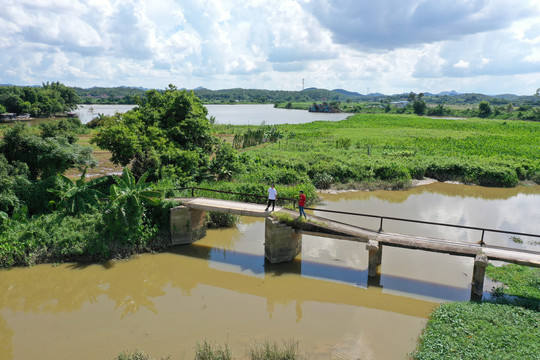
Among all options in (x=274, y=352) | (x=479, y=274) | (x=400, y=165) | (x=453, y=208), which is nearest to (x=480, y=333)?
(x=479, y=274)

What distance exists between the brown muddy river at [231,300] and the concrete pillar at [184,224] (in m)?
0.43

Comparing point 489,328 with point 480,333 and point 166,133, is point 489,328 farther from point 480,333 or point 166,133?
point 166,133

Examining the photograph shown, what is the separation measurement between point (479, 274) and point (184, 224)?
13.1m

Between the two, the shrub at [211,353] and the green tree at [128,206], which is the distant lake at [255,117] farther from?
the shrub at [211,353]

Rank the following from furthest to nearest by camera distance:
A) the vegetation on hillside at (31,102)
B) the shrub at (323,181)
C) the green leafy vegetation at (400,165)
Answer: the vegetation on hillside at (31,102) < the green leafy vegetation at (400,165) < the shrub at (323,181)

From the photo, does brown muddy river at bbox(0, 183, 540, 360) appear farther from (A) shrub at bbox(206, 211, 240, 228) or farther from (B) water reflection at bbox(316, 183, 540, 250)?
(A) shrub at bbox(206, 211, 240, 228)

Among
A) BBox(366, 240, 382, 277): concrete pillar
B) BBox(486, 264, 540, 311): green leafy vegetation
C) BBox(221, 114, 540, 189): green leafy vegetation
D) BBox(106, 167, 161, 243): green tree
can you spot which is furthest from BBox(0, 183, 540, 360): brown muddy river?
BBox(221, 114, 540, 189): green leafy vegetation

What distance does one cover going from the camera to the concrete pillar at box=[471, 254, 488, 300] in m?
12.8

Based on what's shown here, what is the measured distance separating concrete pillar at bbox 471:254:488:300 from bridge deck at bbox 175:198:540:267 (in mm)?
394

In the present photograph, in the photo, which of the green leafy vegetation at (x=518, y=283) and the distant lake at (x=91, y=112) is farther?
the distant lake at (x=91, y=112)

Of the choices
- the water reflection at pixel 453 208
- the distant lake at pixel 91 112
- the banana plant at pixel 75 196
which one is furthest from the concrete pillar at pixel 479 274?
the distant lake at pixel 91 112

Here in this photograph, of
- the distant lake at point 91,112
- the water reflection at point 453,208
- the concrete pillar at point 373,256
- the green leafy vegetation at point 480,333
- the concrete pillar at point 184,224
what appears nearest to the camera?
the green leafy vegetation at point 480,333

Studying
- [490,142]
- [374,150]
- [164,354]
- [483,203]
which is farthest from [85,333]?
[490,142]

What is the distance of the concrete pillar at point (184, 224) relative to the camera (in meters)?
17.7
